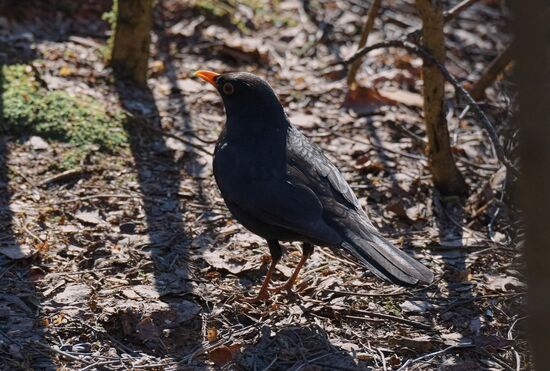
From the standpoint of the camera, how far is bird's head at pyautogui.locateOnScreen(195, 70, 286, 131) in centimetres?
512

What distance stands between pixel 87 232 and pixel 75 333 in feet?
3.66

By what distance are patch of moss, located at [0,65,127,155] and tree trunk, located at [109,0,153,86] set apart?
0.61 m

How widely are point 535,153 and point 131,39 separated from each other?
535 centimetres

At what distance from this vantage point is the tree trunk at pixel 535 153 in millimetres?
2068

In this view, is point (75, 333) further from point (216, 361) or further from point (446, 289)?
point (446, 289)

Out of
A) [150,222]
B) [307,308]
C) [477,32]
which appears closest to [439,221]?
[307,308]

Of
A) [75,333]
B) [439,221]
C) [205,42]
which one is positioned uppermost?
[205,42]

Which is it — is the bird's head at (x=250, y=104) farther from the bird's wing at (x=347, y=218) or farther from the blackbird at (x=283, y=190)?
the bird's wing at (x=347, y=218)

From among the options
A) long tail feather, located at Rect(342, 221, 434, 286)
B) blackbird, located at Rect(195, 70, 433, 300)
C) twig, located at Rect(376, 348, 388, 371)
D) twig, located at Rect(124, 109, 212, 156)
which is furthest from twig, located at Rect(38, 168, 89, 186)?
twig, located at Rect(376, 348, 388, 371)

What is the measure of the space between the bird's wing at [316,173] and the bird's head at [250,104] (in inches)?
8.3

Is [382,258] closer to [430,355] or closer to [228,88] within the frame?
[430,355]

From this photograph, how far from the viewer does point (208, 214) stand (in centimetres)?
570

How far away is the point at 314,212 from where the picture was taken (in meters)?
4.52

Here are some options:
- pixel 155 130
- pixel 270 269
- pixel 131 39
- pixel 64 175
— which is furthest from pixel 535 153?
pixel 131 39
